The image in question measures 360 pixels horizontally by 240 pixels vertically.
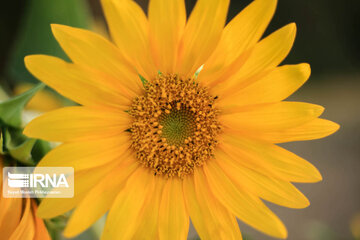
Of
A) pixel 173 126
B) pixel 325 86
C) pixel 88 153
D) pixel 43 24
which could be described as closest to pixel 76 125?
pixel 88 153

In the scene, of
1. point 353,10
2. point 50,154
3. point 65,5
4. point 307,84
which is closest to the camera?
point 50,154

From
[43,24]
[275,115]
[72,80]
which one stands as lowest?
[275,115]

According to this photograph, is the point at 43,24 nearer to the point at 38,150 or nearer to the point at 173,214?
the point at 38,150

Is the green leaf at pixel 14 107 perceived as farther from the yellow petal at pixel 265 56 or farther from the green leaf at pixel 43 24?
the green leaf at pixel 43 24

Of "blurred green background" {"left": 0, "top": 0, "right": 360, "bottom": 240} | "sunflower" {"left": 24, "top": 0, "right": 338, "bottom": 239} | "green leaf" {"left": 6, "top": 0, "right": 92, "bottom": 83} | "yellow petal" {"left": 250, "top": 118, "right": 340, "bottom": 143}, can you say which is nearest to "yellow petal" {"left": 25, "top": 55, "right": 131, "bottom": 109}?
"sunflower" {"left": 24, "top": 0, "right": 338, "bottom": 239}

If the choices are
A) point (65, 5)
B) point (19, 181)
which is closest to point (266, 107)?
point (19, 181)

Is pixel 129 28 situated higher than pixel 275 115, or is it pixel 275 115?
pixel 129 28

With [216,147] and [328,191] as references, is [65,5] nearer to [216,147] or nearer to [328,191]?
[216,147]
